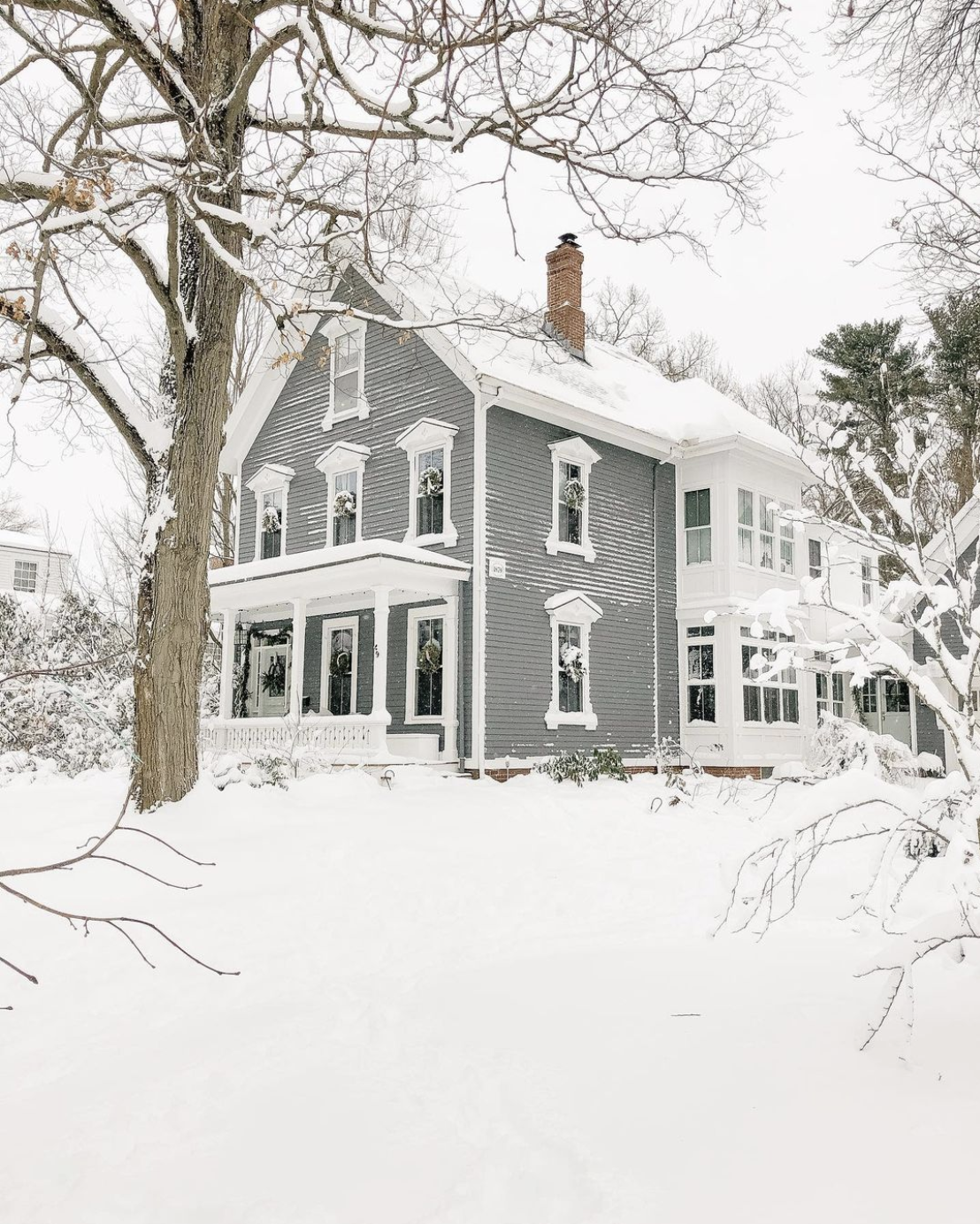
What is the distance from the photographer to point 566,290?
65.4ft

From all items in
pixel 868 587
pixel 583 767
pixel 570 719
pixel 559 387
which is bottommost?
pixel 583 767

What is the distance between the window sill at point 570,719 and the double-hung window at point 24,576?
28054 mm

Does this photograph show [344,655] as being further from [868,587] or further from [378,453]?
[868,587]

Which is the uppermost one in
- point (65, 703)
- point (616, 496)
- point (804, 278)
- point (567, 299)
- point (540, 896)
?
point (804, 278)

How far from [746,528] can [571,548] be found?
4073 mm

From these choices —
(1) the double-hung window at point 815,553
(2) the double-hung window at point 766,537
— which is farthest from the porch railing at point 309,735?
(1) the double-hung window at point 815,553

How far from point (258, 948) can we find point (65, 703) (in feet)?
35.7

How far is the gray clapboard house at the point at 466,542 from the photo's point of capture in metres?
16.2

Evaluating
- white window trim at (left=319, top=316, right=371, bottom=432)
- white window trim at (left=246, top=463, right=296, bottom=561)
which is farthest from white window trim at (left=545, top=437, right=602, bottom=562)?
white window trim at (left=246, top=463, right=296, bottom=561)

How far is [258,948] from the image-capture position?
6.01 metres

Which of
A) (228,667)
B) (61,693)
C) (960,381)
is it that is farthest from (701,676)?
(960,381)

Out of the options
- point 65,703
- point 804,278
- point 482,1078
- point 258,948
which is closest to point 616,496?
point 65,703

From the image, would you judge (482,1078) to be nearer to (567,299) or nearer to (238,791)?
(238,791)

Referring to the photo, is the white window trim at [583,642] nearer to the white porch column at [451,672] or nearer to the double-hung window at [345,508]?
the white porch column at [451,672]
